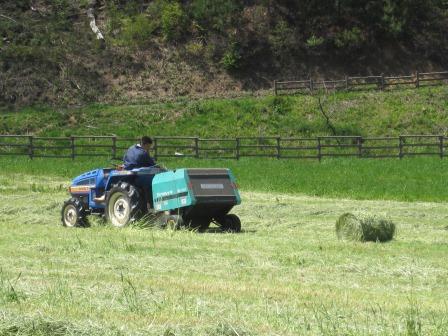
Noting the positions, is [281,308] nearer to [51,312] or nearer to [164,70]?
[51,312]

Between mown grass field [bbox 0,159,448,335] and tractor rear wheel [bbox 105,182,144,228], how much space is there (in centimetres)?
31

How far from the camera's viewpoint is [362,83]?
51062 millimetres

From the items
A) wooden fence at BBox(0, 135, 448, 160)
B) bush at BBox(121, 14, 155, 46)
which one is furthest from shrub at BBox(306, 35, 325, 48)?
wooden fence at BBox(0, 135, 448, 160)

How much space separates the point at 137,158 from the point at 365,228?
4.44m

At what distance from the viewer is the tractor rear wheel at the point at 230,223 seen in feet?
56.4

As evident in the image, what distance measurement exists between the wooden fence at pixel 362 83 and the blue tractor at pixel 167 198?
3327 centimetres

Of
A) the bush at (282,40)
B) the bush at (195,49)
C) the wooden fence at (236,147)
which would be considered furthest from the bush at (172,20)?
the wooden fence at (236,147)

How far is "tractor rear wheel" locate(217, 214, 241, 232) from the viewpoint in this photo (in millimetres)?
17188

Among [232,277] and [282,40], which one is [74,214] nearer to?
[232,277]

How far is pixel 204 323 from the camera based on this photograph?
777 cm

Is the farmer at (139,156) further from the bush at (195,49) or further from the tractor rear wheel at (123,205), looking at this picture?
the bush at (195,49)

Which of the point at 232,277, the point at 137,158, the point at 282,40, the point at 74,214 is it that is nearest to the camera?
the point at 232,277

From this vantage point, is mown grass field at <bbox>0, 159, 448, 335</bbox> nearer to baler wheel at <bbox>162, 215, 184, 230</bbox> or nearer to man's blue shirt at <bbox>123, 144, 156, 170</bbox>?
baler wheel at <bbox>162, 215, 184, 230</bbox>

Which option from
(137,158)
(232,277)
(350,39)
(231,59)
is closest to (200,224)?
(137,158)
